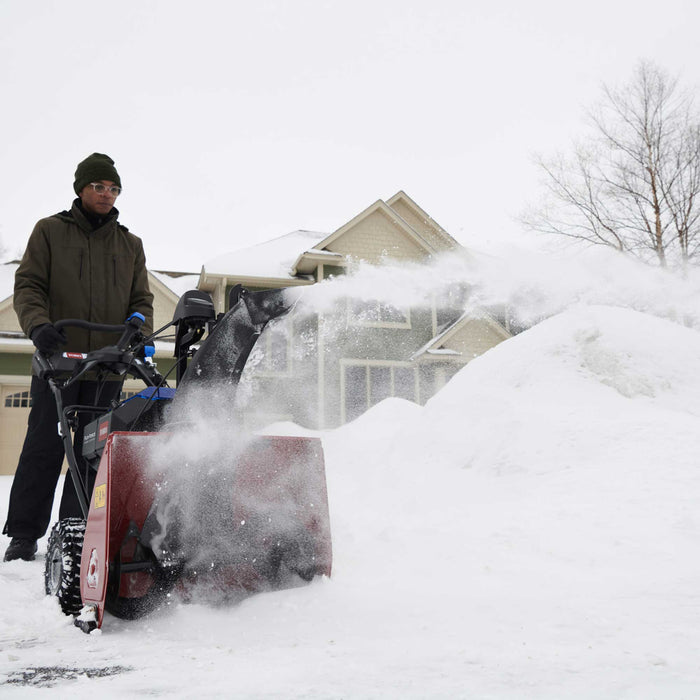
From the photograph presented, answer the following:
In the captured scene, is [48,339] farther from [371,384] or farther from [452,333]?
[452,333]

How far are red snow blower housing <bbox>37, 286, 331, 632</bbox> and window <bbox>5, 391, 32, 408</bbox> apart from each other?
12.2 meters

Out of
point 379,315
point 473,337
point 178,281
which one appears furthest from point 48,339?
point 178,281

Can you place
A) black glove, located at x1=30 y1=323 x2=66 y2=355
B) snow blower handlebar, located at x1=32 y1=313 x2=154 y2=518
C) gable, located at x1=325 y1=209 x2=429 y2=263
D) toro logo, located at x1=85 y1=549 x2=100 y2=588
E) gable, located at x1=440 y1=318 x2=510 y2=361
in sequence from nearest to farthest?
toro logo, located at x1=85 y1=549 x2=100 y2=588, snow blower handlebar, located at x1=32 y1=313 x2=154 y2=518, black glove, located at x1=30 y1=323 x2=66 y2=355, gable, located at x1=440 y1=318 x2=510 y2=361, gable, located at x1=325 y1=209 x2=429 y2=263

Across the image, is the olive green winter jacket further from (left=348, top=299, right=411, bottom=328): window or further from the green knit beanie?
(left=348, top=299, right=411, bottom=328): window

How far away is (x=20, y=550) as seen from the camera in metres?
3.41

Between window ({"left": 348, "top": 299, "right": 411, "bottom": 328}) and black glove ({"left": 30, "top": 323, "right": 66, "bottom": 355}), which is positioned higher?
window ({"left": 348, "top": 299, "right": 411, "bottom": 328})

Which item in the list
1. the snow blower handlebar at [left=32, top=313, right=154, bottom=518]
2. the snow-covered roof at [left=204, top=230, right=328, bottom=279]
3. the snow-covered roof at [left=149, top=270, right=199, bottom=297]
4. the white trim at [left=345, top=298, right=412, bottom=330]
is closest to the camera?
the snow blower handlebar at [left=32, top=313, right=154, bottom=518]

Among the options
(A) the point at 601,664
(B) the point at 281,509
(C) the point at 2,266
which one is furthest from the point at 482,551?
(C) the point at 2,266

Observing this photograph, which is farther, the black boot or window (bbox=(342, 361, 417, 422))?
window (bbox=(342, 361, 417, 422))

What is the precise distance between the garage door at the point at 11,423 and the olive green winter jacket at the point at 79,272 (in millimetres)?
11005

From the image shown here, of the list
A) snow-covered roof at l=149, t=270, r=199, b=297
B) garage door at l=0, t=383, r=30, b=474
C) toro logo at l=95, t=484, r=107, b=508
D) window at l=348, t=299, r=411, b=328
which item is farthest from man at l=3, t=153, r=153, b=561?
snow-covered roof at l=149, t=270, r=199, b=297

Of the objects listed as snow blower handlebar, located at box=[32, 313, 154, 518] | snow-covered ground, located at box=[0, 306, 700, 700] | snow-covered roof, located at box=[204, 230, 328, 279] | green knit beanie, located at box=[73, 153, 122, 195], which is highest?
snow-covered roof, located at box=[204, 230, 328, 279]

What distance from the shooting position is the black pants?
3467mm

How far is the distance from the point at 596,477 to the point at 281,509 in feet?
8.68
